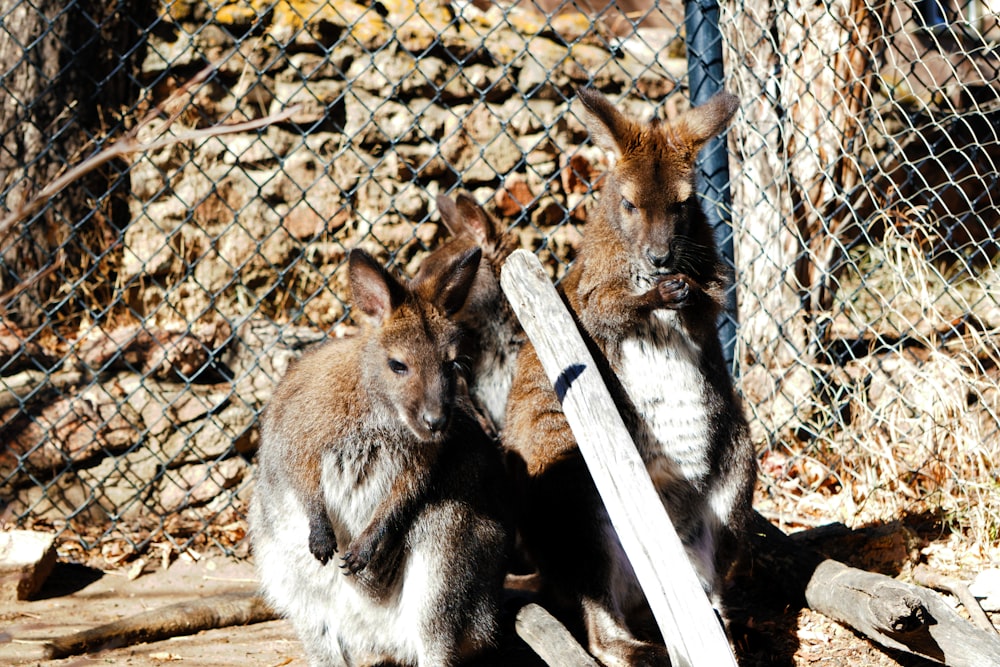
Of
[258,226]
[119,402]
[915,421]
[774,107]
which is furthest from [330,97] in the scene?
[915,421]

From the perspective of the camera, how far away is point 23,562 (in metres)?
4.20

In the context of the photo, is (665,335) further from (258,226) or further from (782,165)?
(258,226)

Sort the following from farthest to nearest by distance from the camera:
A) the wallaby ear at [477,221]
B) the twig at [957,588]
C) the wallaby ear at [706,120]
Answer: the wallaby ear at [477,221], the wallaby ear at [706,120], the twig at [957,588]

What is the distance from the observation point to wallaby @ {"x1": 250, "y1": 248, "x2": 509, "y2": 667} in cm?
332

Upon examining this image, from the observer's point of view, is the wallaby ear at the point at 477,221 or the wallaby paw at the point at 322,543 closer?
the wallaby paw at the point at 322,543

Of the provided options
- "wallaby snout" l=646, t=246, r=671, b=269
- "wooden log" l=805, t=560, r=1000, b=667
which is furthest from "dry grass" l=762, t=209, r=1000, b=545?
"wallaby snout" l=646, t=246, r=671, b=269

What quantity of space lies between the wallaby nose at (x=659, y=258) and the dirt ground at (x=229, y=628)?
1.43 metres

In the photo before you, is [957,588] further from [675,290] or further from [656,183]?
[656,183]

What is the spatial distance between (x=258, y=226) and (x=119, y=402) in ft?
4.63

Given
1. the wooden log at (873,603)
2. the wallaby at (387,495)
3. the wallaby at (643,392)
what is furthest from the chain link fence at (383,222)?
the wallaby at (387,495)

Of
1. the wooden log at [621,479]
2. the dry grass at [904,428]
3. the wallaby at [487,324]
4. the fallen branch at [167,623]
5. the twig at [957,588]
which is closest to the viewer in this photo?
the wooden log at [621,479]

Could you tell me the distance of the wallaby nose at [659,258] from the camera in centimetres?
354

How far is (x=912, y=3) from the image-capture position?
4.60 m

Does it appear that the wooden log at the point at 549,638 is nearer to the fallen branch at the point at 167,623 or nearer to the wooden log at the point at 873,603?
the wooden log at the point at 873,603
